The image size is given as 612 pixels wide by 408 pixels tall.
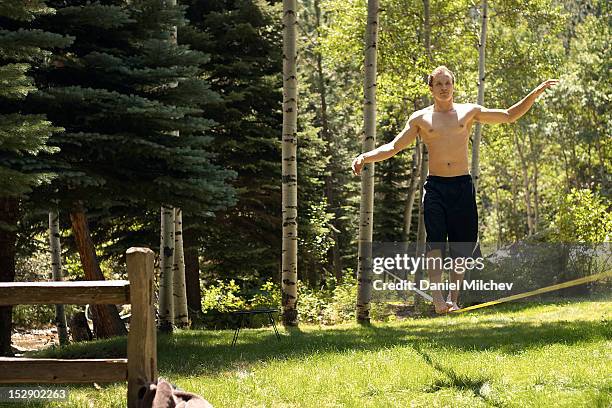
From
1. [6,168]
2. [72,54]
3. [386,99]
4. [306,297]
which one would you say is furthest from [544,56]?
[6,168]

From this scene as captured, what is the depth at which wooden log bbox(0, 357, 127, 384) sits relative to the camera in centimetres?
509

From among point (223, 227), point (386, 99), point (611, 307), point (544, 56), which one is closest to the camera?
point (611, 307)

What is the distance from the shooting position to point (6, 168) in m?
8.44

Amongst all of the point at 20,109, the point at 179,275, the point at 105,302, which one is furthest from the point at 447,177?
the point at 179,275

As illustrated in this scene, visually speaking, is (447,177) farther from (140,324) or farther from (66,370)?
(66,370)

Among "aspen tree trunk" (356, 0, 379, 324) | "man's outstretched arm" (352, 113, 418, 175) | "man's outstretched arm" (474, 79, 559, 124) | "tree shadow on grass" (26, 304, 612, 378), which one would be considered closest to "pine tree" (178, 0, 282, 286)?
"aspen tree trunk" (356, 0, 379, 324)

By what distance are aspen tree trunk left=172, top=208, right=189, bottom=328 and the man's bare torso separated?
8.74 m

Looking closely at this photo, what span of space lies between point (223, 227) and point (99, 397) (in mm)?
10049

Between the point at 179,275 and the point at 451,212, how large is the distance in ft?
31.8

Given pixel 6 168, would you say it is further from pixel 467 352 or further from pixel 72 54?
pixel 467 352

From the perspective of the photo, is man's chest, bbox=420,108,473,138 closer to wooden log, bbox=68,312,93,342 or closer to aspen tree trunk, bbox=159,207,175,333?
aspen tree trunk, bbox=159,207,175,333

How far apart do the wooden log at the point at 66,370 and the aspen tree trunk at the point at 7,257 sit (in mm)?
5701

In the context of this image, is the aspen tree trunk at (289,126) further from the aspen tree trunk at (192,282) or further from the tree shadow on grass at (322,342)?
the aspen tree trunk at (192,282)

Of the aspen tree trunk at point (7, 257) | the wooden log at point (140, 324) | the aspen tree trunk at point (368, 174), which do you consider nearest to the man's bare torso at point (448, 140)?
the wooden log at point (140, 324)
